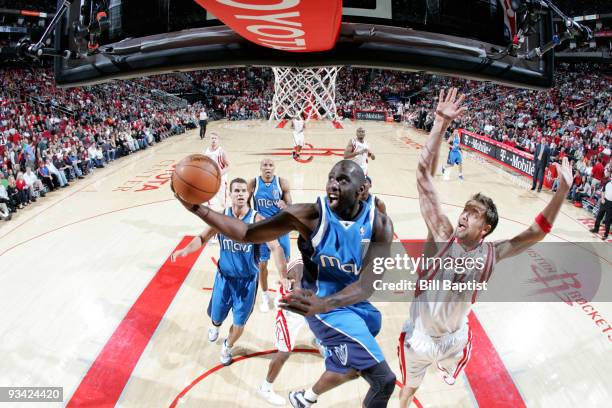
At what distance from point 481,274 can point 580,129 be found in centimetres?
1680

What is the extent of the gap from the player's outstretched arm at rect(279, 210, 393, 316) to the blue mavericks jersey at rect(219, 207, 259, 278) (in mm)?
1317

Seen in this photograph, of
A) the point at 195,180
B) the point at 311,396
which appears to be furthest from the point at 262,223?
the point at 311,396

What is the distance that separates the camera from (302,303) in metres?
2.42

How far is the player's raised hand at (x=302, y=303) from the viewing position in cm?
240

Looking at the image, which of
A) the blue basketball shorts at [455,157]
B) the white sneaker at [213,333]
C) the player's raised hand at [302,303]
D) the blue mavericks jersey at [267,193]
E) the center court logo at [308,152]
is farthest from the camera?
the center court logo at [308,152]

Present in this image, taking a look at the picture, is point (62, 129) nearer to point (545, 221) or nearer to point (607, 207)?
point (607, 207)

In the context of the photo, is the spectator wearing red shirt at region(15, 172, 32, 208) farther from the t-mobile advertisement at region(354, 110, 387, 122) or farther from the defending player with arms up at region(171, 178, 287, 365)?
the t-mobile advertisement at region(354, 110, 387, 122)

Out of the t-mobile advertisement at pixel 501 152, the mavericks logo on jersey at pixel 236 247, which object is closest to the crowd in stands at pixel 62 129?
the mavericks logo on jersey at pixel 236 247

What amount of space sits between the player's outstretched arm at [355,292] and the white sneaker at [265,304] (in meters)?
2.41

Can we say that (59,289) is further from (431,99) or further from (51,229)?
(431,99)

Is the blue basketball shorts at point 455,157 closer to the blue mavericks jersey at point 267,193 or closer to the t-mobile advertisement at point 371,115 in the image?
the blue mavericks jersey at point 267,193

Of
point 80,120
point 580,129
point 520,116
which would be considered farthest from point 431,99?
point 80,120

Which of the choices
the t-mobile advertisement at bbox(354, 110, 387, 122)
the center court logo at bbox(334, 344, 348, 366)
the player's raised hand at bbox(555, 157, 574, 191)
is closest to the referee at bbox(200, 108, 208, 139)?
the t-mobile advertisement at bbox(354, 110, 387, 122)

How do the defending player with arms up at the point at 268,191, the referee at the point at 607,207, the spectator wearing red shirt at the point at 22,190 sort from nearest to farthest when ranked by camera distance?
the defending player with arms up at the point at 268,191
the referee at the point at 607,207
the spectator wearing red shirt at the point at 22,190
